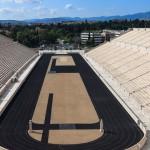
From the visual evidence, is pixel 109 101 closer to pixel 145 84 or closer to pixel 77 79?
pixel 145 84

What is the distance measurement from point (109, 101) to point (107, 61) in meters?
22.4

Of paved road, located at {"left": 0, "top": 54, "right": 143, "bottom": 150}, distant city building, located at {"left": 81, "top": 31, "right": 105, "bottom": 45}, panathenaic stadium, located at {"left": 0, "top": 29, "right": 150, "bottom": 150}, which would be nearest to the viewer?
paved road, located at {"left": 0, "top": 54, "right": 143, "bottom": 150}

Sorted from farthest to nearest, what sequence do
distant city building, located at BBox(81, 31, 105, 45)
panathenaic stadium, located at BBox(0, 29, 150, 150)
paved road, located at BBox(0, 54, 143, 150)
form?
1. distant city building, located at BBox(81, 31, 105, 45)
2. panathenaic stadium, located at BBox(0, 29, 150, 150)
3. paved road, located at BBox(0, 54, 143, 150)

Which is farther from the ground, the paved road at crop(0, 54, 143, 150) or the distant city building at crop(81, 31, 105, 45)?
the paved road at crop(0, 54, 143, 150)

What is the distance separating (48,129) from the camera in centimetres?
2445

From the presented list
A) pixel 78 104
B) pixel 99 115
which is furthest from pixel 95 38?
pixel 99 115

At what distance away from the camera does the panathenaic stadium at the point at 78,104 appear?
73.5ft

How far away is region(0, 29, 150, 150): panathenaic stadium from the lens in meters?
22.4

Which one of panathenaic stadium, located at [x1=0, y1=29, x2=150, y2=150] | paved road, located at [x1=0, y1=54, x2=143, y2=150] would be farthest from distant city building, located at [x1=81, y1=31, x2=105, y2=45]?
paved road, located at [x1=0, y1=54, x2=143, y2=150]

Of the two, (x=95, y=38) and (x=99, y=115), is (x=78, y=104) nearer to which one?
(x=99, y=115)

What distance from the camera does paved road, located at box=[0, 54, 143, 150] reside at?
849 inches

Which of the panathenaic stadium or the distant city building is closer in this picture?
the panathenaic stadium

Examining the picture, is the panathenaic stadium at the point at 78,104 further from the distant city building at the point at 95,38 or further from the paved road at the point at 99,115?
the distant city building at the point at 95,38

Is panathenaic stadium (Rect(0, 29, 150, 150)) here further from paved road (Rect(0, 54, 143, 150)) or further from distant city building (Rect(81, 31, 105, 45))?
distant city building (Rect(81, 31, 105, 45))
